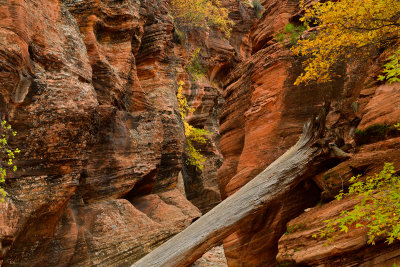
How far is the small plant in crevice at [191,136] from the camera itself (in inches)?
1075

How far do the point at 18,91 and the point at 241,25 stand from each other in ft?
110

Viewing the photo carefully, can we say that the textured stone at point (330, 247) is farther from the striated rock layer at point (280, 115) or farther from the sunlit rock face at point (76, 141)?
the sunlit rock face at point (76, 141)

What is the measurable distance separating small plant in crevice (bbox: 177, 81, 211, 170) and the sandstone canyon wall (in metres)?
7.39

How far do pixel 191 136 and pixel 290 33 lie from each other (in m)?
18.0

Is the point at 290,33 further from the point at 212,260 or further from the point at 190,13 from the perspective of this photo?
the point at 190,13

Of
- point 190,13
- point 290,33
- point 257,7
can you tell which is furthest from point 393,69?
point 257,7

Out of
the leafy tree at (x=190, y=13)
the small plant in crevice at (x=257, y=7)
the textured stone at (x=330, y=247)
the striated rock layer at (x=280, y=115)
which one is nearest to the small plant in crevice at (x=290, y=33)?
the striated rock layer at (x=280, y=115)

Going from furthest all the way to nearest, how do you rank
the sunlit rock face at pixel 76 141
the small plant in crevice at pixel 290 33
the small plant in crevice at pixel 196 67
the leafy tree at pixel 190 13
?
the small plant in crevice at pixel 196 67 < the leafy tree at pixel 190 13 < the small plant in crevice at pixel 290 33 < the sunlit rock face at pixel 76 141

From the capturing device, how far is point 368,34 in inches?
272

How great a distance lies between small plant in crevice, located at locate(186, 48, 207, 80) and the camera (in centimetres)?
3197

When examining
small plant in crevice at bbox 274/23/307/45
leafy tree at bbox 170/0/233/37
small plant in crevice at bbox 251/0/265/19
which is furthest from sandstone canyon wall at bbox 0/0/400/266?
small plant in crevice at bbox 251/0/265/19

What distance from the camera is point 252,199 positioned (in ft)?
27.1

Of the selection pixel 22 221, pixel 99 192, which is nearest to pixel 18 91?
pixel 22 221

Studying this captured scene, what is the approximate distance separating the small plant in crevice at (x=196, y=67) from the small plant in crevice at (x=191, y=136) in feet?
13.5
